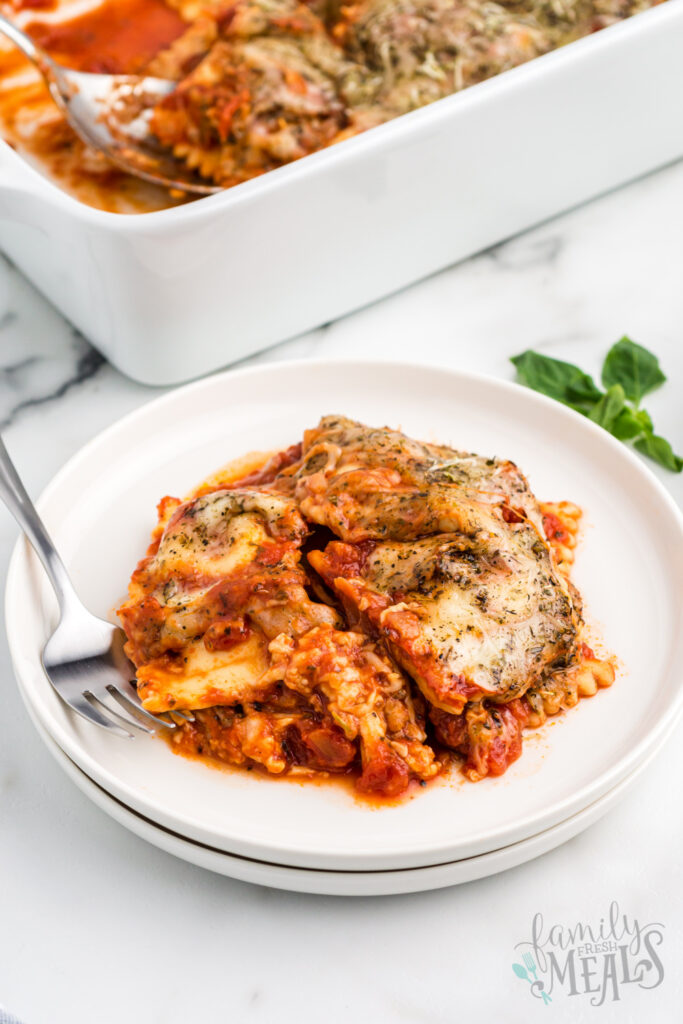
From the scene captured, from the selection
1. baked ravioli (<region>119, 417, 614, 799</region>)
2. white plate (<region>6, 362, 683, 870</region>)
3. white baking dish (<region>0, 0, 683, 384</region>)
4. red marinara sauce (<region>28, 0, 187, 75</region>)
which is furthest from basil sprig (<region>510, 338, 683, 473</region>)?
red marinara sauce (<region>28, 0, 187, 75</region>)

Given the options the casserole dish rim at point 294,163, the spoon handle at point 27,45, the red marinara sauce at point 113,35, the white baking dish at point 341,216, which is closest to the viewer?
the casserole dish rim at point 294,163

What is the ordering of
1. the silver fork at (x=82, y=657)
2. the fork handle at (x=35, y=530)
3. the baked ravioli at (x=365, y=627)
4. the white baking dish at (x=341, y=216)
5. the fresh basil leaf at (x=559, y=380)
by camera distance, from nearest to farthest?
1. the baked ravioli at (x=365, y=627)
2. the silver fork at (x=82, y=657)
3. the fork handle at (x=35, y=530)
4. the white baking dish at (x=341, y=216)
5. the fresh basil leaf at (x=559, y=380)

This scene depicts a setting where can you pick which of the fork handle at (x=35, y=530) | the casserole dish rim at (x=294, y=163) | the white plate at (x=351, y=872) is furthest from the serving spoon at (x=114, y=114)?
the white plate at (x=351, y=872)

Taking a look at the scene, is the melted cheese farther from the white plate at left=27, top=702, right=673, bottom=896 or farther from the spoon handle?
the spoon handle

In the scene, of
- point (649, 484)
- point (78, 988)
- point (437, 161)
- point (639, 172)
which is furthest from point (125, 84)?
point (78, 988)

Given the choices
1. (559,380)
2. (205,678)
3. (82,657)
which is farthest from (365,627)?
(559,380)

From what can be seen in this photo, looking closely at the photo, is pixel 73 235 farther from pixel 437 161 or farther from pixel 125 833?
pixel 125 833

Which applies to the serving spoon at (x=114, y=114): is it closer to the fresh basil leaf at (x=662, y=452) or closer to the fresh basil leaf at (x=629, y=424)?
the fresh basil leaf at (x=629, y=424)
